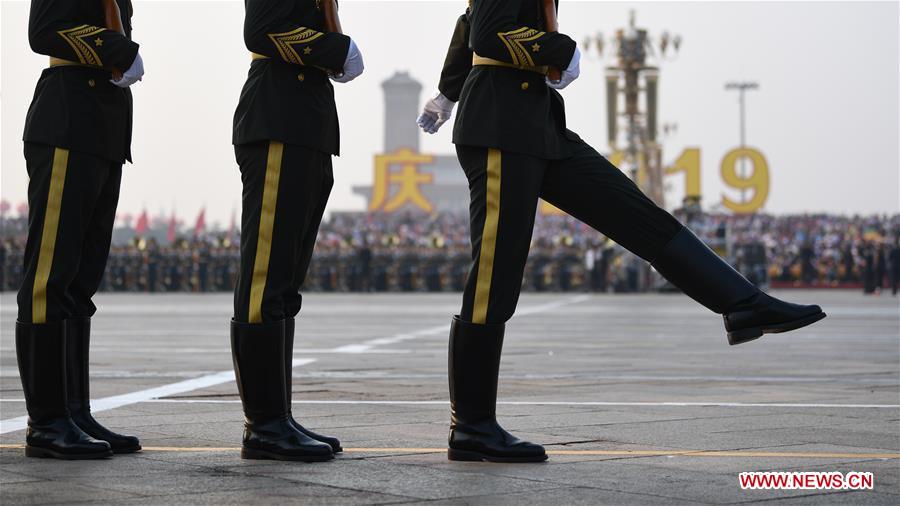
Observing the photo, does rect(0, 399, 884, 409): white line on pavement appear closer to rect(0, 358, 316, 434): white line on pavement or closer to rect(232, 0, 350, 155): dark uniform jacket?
rect(0, 358, 316, 434): white line on pavement

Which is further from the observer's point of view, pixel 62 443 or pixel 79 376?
pixel 79 376

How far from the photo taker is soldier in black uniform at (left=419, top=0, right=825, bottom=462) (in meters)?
5.37

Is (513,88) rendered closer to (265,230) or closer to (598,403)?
(265,230)

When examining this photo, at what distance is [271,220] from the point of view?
217 inches

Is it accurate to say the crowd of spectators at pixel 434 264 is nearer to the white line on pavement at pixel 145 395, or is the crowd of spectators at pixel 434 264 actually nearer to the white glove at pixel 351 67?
the white line on pavement at pixel 145 395

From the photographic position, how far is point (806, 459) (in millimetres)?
5305

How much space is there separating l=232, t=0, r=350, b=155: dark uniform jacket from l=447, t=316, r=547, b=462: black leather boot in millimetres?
851

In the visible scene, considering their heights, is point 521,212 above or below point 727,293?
above

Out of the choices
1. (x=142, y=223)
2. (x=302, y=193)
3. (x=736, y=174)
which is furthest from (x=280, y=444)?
(x=142, y=223)

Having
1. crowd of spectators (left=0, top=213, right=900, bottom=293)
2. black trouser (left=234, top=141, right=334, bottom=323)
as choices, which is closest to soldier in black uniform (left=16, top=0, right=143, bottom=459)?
black trouser (left=234, top=141, right=334, bottom=323)

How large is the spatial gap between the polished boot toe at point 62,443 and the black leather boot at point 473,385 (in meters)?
1.22

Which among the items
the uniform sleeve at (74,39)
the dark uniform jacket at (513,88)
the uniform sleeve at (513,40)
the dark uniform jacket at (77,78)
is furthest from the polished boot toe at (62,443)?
the uniform sleeve at (513,40)

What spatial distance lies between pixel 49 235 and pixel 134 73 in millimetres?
654

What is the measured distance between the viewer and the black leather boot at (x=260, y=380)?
17.9ft
